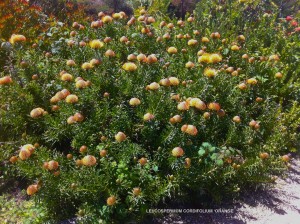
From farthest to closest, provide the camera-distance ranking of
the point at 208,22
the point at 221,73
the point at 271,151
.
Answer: the point at 208,22, the point at 221,73, the point at 271,151

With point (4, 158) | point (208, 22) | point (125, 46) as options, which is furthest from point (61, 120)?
point (208, 22)

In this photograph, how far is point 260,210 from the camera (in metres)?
3.31

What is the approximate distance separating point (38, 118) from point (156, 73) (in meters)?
1.35

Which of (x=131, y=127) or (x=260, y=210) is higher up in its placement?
(x=131, y=127)

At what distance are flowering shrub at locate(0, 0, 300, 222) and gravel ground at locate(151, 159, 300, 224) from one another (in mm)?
190

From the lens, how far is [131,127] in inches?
131

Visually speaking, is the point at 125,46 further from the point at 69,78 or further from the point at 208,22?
the point at 208,22

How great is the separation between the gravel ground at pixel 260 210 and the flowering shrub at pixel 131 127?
19 centimetres

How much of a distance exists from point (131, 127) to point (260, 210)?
5.08 feet

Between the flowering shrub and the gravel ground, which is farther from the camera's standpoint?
the gravel ground

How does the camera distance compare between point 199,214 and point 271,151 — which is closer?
point 199,214

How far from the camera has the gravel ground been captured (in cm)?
315

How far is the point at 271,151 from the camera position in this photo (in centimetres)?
347

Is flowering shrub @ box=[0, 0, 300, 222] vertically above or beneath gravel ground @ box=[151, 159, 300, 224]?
above
